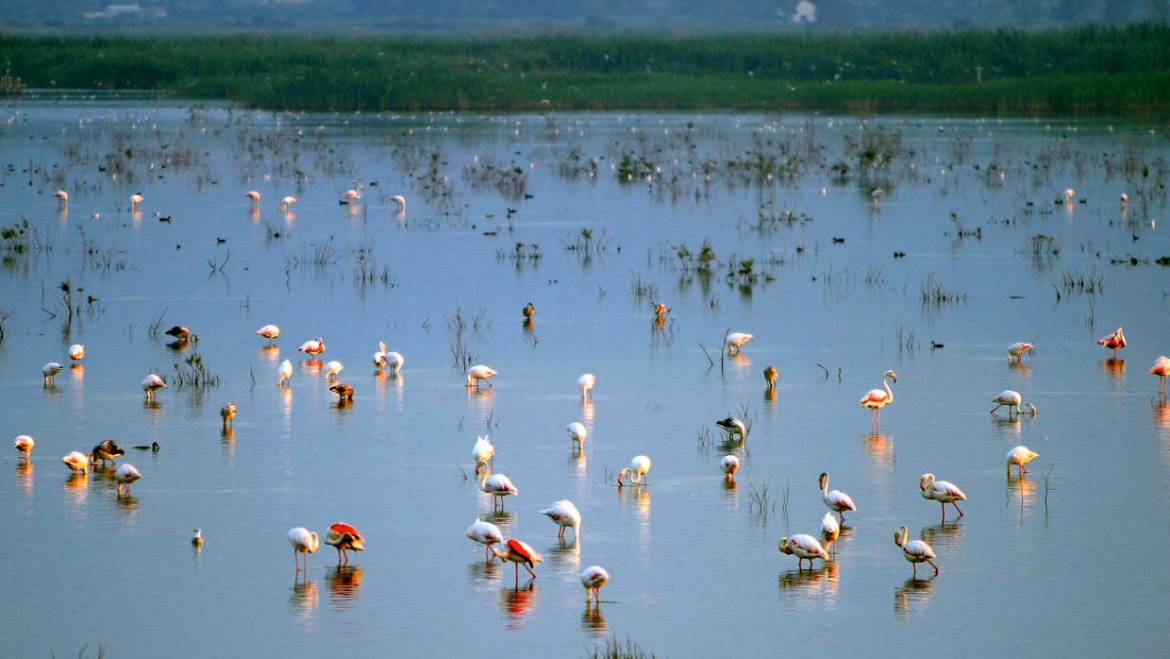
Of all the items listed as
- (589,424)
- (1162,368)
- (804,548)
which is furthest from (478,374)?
(804,548)

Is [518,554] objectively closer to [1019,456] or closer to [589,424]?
[1019,456]

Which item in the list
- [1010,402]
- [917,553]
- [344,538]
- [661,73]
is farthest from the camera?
[661,73]

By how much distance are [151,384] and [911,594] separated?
767 centimetres

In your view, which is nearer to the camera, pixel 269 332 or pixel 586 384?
pixel 586 384

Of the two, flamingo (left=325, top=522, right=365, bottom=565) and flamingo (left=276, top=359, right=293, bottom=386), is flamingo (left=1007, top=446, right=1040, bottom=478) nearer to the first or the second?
flamingo (left=325, top=522, right=365, bottom=565)

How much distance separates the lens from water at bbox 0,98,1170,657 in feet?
34.0

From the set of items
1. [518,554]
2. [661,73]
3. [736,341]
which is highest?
[661,73]

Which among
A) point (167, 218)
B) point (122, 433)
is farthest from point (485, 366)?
point (167, 218)

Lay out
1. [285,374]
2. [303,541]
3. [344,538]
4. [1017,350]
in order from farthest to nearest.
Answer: [1017,350]
[285,374]
[344,538]
[303,541]

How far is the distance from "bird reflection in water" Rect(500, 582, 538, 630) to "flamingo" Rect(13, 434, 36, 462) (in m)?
4.54

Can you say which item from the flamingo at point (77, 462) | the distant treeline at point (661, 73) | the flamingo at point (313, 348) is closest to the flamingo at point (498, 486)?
the flamingo at point (77, 462)

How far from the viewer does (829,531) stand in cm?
1136

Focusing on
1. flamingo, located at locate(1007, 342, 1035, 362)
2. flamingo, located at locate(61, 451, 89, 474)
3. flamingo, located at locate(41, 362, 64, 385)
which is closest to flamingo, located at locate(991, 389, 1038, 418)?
flamingo, located at locate(1007, 342, 1035, 362)

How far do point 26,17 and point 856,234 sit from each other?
160 m
